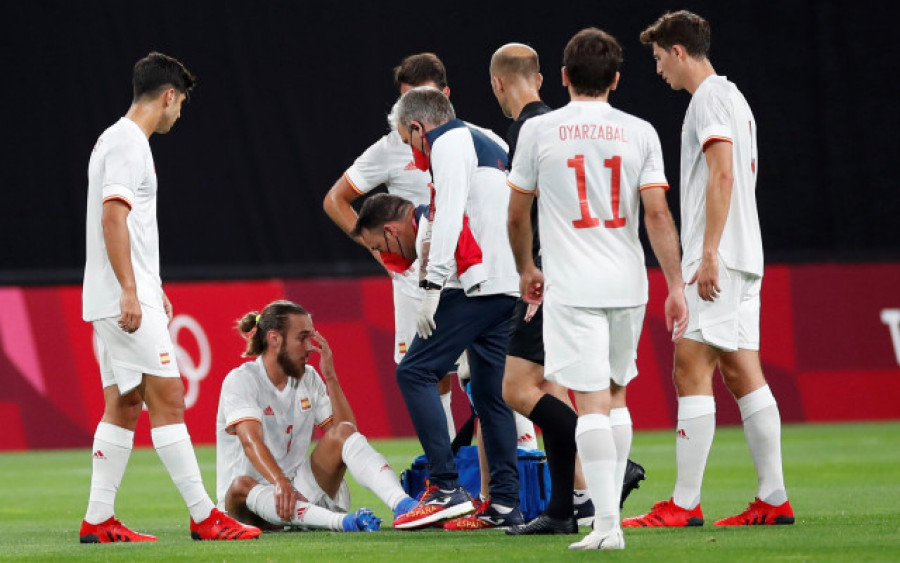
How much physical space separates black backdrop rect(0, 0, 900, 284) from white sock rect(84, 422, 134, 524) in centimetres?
974

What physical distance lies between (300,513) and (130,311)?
1373mm

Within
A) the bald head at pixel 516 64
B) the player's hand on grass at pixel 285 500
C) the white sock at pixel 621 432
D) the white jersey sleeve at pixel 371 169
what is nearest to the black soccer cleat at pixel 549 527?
the white sock at pixel 621 432

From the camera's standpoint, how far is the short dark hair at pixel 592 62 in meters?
6.05

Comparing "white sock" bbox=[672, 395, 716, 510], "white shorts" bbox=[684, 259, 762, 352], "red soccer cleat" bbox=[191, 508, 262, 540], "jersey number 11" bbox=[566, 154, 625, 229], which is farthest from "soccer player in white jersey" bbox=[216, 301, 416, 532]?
"jersey number 11" bbox=[566, 154, 625, 229]

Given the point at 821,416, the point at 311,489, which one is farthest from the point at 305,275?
the point at 311,489

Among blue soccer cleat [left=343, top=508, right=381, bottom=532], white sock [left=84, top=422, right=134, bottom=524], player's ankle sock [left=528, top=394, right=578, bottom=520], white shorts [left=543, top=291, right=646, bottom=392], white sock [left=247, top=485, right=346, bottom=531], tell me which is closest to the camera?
white shorts [left=543, top=291, right=646, bottom=392]

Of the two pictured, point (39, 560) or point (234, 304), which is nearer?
point (39, 560)

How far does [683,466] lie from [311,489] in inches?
74.5

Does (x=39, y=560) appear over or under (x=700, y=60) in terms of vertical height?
under

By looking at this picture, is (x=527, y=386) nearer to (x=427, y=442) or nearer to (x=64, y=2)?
(x=427, y=442)

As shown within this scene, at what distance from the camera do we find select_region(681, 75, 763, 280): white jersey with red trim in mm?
6918

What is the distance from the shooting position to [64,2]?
17.3 meters

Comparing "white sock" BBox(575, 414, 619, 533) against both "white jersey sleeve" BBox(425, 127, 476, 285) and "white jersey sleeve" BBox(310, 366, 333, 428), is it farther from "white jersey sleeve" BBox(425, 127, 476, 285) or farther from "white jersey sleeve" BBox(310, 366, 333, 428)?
"white jersey sleeve" BBox(310, 366, 333, 428)

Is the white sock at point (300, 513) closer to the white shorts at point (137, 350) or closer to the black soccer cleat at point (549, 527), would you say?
the white shorts at point (137, 350)
